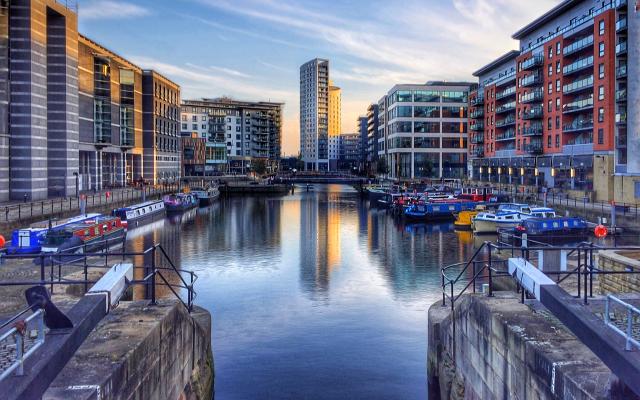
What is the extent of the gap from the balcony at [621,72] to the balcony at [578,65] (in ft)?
21.7

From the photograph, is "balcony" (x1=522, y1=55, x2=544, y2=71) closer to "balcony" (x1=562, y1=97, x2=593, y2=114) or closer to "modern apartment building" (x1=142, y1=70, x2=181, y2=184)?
"balcony" (x1=562, y1=97, x2=593, y2=114)

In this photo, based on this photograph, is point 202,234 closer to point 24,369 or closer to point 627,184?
point 627,184

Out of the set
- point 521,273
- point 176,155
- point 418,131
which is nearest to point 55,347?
point 521,273

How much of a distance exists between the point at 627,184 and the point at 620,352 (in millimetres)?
58004

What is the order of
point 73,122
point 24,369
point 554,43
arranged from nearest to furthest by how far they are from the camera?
point 24,369 → point 73,122 → point 554,43

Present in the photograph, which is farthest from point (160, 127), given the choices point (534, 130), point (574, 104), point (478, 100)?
point (574, 104)

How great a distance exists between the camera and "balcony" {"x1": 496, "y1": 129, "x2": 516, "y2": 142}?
9944cm

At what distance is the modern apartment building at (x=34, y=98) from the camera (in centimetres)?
5772

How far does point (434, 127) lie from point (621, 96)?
251 ft

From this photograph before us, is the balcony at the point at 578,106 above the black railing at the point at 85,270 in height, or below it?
above

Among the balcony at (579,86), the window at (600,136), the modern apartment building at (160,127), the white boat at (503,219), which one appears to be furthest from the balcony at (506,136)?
the modern apartment building at (160,127)

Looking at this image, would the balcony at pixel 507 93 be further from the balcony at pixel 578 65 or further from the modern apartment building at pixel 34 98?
the modern apartment building at pixel 34 98

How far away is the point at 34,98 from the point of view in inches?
2350

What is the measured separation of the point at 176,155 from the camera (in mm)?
128375
